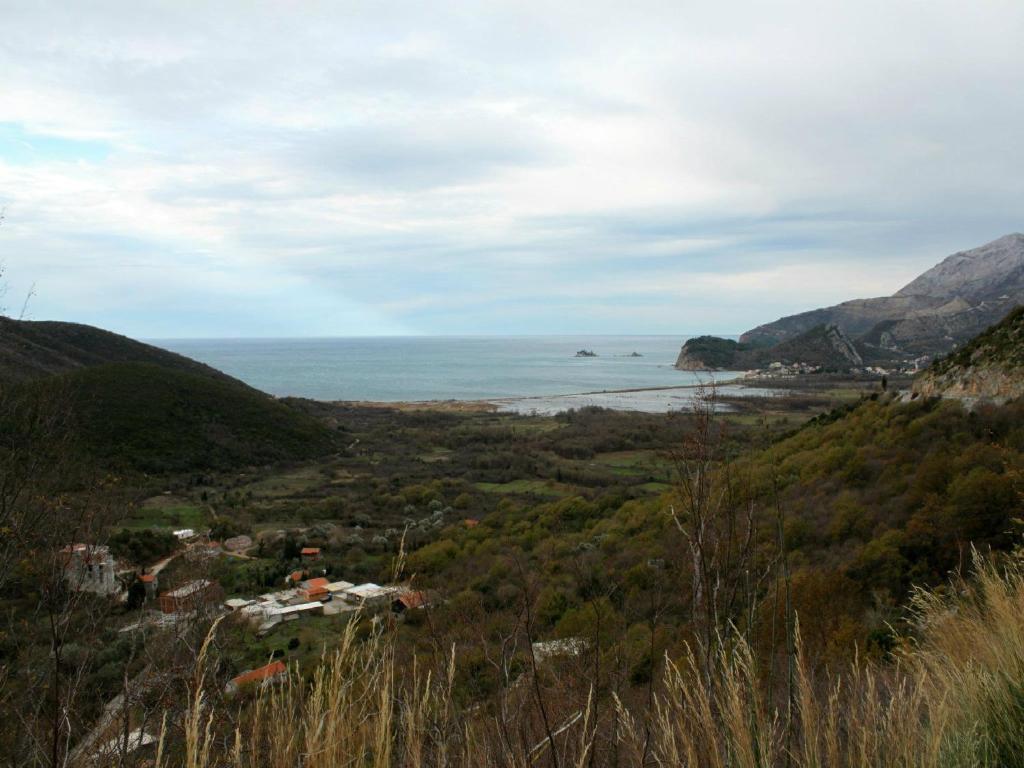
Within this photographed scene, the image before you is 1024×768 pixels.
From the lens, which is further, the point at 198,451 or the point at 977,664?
the point at 198,451

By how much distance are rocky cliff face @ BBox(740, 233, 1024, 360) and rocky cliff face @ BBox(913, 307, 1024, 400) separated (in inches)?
2936

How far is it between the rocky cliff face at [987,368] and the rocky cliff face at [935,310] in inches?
2936

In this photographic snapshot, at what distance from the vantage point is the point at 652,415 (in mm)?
58062

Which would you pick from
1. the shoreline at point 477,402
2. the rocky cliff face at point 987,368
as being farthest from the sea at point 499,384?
the rocky cliff face at point 987,368

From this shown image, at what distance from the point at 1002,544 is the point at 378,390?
88441 millimetres

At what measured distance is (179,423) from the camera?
125 ft

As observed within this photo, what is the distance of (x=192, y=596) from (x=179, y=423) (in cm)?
3465

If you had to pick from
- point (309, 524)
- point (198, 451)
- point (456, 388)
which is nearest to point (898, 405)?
point (309, 524)

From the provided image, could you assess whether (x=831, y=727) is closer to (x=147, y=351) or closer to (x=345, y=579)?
(x=345, y=579)

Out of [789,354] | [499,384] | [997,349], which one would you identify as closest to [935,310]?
[789,354]

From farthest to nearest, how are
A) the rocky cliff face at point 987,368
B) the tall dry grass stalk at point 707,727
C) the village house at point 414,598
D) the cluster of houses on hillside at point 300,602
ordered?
the cluster of houses on hillside at point 300,602 < the rocky cliff face at point 987,368 < the village house at point 414,598 < the tall dry grass stalk at point 707,727

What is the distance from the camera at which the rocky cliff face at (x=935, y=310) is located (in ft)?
358

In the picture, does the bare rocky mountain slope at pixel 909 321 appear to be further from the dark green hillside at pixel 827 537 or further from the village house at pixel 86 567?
the village house at pixel 86 567

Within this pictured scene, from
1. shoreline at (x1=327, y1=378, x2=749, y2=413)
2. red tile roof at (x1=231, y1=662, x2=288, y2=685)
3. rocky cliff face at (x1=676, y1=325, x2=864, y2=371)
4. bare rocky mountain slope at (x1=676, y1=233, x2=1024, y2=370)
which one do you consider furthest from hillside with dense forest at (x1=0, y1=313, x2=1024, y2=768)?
rocky cliff face at (x1=676, y1=325, x2=864, y2=371)
